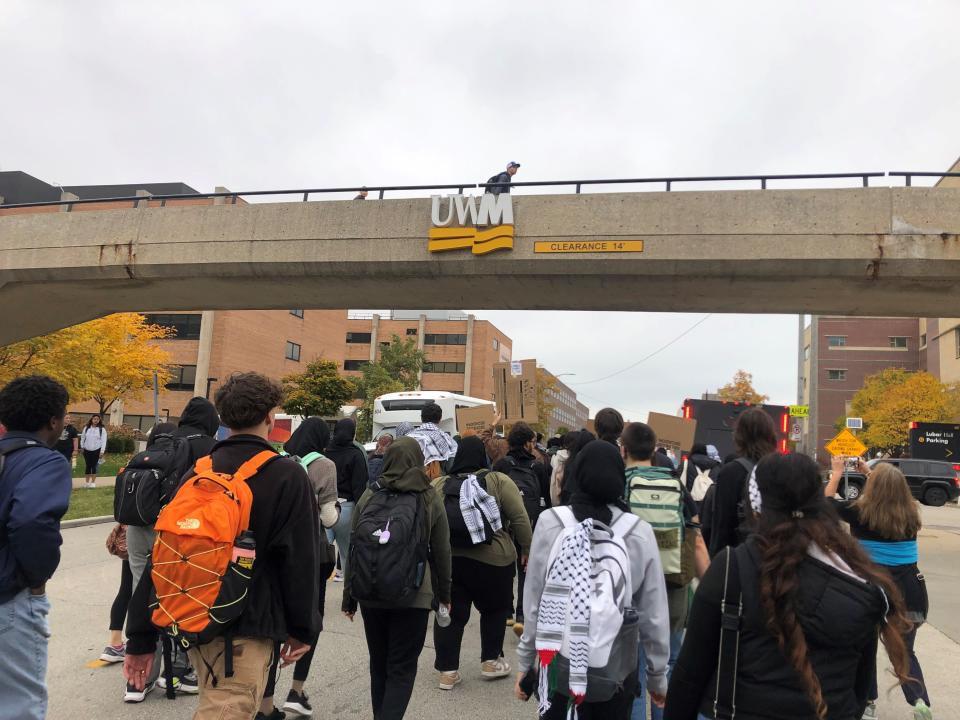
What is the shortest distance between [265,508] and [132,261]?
1257 centimetres

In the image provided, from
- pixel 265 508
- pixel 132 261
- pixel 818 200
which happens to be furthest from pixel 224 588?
pixel 132 261

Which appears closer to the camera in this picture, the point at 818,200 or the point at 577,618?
the point at 577,618

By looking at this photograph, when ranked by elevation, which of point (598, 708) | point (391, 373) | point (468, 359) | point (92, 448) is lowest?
point (92, 448)

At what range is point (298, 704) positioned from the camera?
427 cm

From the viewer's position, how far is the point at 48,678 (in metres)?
4.78

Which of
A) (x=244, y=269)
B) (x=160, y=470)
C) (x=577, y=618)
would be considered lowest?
(x=577, y=618)

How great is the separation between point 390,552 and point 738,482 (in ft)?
7.08

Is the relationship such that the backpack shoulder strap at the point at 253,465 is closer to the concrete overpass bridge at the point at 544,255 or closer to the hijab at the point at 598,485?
the hijab at the point at 598,485

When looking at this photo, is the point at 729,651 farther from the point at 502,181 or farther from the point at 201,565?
the point at 502,181

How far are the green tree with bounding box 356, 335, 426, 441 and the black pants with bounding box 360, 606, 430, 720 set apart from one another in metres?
38.5

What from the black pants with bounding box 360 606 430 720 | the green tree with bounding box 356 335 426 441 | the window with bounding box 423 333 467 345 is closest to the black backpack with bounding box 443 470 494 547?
the black pants with bounding box 360 606 430 720

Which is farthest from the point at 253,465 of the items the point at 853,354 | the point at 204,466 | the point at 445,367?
the point at 853,354

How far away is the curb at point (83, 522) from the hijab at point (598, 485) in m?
11.3

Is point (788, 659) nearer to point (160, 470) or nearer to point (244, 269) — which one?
point (160, 470)
